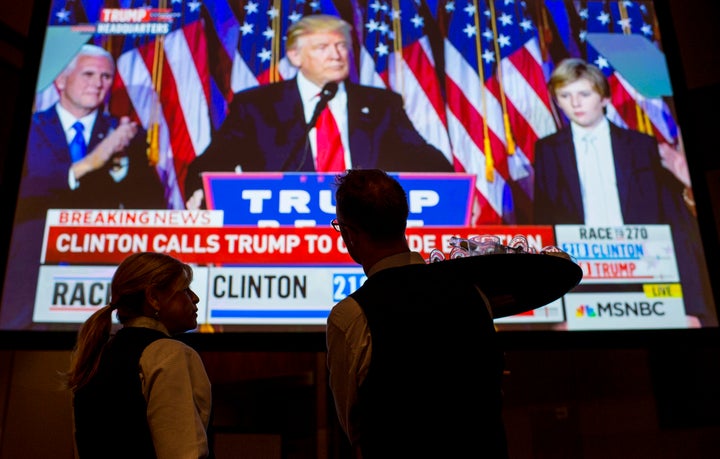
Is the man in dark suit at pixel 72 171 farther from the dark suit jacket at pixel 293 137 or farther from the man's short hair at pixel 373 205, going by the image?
the man's short hair at pixel 373 205

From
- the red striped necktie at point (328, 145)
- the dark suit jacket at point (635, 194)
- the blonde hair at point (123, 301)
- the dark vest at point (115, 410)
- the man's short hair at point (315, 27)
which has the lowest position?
the dark vest at point (115, 410)

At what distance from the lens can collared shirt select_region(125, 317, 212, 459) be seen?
4.31 feet

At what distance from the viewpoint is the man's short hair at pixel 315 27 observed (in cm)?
300

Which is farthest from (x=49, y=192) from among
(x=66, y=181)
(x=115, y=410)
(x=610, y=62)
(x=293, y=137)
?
(x=610, y=62)

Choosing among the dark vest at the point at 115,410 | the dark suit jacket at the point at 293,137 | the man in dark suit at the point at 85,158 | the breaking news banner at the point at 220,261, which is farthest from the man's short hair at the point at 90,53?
the dark vest at the point at 115,410

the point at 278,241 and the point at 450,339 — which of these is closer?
the point at 450,339

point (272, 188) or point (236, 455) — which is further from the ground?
point (272, 188)

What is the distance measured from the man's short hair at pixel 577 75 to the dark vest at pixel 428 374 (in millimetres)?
2038

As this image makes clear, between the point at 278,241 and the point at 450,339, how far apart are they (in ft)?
4.98

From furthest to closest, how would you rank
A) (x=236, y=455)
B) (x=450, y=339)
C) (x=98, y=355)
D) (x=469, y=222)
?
(x=469, y=222) → (x=236, y=455) → (x=98, y=355) → (x=450, y=339)

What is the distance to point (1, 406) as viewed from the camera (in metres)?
2.62

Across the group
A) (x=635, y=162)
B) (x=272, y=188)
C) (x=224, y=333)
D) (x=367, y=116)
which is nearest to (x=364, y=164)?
(x=367, y=116)

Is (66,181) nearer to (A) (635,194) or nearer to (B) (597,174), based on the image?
(B) (597,174)

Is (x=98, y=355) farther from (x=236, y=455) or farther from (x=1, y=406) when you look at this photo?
(x=1, y=406)
